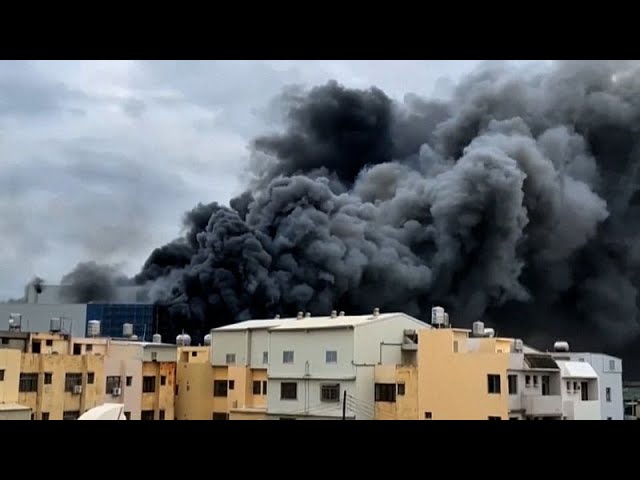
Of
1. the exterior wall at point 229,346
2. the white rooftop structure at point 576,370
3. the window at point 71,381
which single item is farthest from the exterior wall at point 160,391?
the white rooftop structure at point 576,370

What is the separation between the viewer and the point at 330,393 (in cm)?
1221

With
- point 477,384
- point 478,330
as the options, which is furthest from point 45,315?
point 477,384

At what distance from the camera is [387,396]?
11852mm

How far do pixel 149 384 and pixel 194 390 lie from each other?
0.85m

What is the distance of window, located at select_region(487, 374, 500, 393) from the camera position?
34.7ft

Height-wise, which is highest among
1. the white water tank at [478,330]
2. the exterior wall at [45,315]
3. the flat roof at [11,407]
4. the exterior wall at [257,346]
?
the exterior wall at [45,315]

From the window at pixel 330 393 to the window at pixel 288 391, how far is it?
0.47 meters

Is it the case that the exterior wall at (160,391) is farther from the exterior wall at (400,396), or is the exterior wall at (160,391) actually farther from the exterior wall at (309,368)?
the exterior wall at (400,396)

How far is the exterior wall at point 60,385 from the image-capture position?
35.6 ft

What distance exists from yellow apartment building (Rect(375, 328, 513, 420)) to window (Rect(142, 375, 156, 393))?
401 cm
